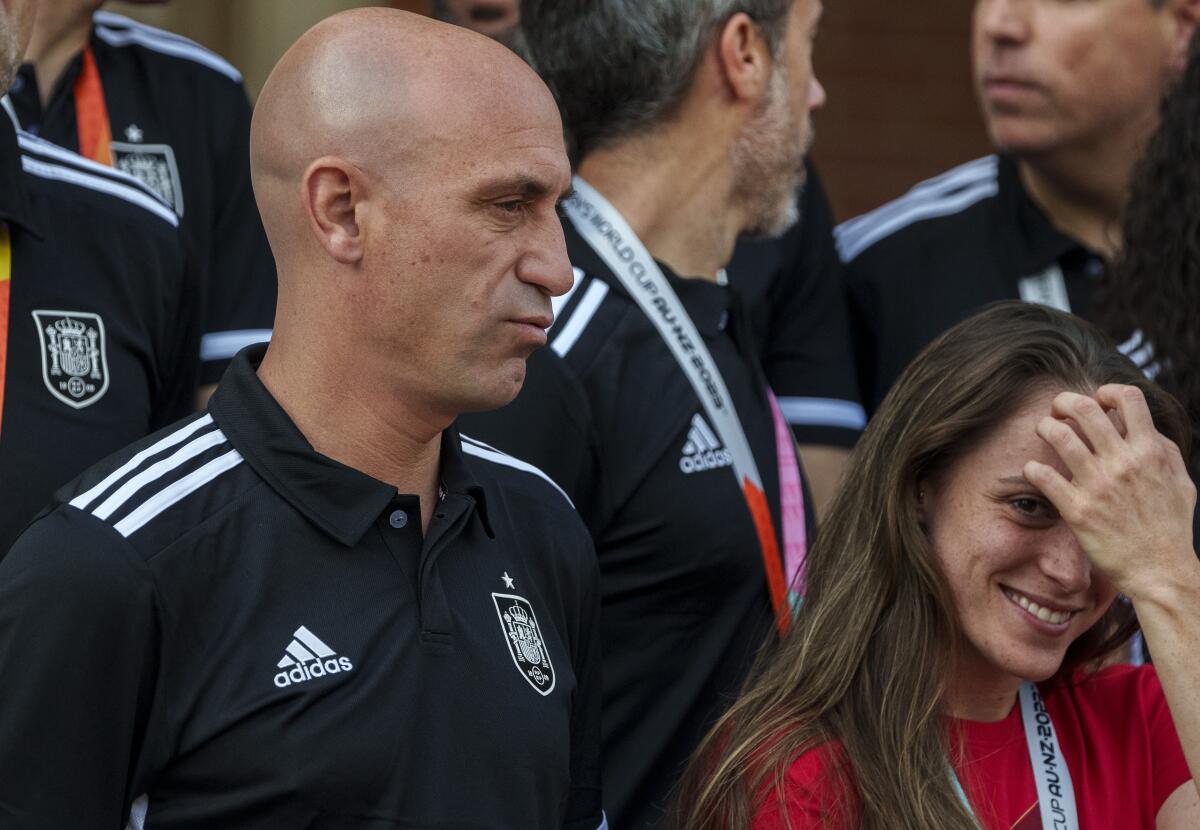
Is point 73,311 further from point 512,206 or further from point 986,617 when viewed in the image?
point 986,617

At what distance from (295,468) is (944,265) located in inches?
88.8

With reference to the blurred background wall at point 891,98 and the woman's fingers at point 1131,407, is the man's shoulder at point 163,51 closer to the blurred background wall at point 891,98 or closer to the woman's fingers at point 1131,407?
the woman's fingers at point 1131,407

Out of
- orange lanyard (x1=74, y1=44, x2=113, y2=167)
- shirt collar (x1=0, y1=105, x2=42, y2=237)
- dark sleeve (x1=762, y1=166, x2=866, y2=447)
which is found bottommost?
dark sleeve (x1=762, y1=166, x2=866, y2=447)

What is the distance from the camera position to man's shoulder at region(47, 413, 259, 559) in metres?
2.07

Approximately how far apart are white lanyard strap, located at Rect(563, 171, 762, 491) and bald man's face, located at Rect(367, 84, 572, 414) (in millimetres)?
849

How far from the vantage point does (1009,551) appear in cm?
267

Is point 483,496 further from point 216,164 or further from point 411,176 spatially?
point 216,164

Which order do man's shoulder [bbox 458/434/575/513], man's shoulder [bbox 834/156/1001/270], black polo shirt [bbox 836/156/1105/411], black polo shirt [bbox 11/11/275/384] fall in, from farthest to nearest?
man's shoulder [bbox 834/156/1001/270], black polo shirt [bbox 836/156/1105/411], black polo shirt [bbox 11/11/275/384], man's shoulder [bbox 458/434/575/513]

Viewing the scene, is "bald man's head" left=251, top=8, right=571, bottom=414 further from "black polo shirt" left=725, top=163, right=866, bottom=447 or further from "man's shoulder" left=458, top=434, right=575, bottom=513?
"black polo shirt" left=725, top=163, right=866, bottom=447

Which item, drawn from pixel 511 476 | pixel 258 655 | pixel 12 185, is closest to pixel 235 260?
pixel 12 185

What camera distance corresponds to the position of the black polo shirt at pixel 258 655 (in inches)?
78.6

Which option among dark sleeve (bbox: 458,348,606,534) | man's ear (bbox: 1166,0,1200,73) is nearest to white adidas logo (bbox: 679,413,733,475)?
dark sleeve (bbox: 458,348,606,534)

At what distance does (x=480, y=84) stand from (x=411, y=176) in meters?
0.16

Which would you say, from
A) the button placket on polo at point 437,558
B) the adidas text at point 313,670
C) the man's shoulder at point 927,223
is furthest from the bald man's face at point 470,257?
the man's shoulder at point 927,223
